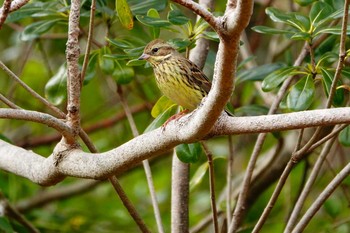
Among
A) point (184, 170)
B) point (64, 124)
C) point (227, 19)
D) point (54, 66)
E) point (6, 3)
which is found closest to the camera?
point (227, 19)

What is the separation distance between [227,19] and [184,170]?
185 cm

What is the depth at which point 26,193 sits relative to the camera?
19.4ft

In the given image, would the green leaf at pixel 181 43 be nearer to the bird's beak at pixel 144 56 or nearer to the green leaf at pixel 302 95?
the bird's beak at pixel 144 56

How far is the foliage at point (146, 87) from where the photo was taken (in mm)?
3715

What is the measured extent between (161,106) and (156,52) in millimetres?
332

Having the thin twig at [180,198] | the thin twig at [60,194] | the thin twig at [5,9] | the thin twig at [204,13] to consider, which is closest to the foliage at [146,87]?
the thin twig at [60,194]

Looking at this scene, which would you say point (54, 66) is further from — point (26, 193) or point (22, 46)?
point (26, 193)

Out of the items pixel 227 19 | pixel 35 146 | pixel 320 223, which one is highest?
pixel 227 19

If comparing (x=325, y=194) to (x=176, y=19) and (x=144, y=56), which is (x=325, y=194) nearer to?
(x=176, y=19)

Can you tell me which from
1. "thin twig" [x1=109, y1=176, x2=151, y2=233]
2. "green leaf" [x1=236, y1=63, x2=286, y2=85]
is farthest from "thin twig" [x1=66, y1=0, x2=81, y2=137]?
"green leaf" [x1=236, y1=63, x2=286, y2=85]

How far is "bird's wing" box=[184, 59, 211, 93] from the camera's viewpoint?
13.3ft

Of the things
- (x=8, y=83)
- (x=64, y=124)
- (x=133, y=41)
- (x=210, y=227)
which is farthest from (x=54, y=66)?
(x=64, y=124)

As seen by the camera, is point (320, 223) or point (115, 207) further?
point (115, 207)

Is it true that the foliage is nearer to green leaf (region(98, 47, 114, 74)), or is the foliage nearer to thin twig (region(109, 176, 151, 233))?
green leaf (region(98, 47, 114, 74))
